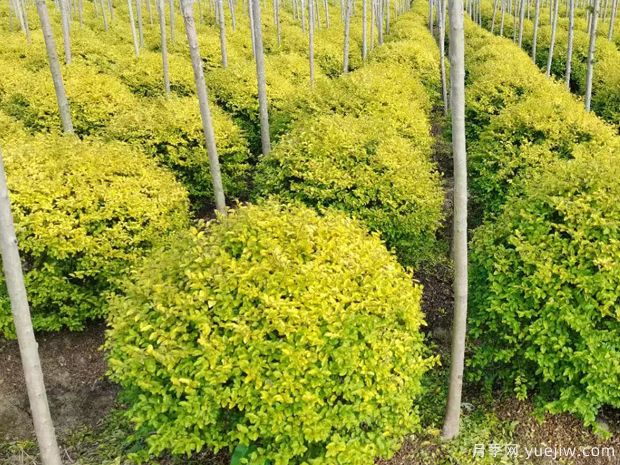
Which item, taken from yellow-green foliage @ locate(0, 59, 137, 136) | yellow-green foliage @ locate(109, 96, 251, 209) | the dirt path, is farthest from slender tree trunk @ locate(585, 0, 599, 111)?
the dirt path

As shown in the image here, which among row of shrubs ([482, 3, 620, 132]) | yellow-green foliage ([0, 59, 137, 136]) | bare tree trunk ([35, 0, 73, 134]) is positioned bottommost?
row of shrubs ([482, 3, 620, 132])

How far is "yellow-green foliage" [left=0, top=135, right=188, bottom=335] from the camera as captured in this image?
6137 mm

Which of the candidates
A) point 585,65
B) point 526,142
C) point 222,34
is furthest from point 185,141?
point 585,65

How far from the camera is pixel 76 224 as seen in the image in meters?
6.31

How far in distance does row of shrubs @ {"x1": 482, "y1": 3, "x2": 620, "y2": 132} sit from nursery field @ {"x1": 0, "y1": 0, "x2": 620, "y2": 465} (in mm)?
4815

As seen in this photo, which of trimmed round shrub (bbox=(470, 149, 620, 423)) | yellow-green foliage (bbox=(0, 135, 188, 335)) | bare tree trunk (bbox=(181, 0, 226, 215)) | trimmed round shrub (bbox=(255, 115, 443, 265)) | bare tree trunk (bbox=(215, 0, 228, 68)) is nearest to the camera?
trimmed round shrub (bbox=(470, 149, 620, 423))

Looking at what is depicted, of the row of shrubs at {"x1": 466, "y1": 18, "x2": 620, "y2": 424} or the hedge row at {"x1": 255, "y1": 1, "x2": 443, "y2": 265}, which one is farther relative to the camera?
the hedge row at {"x1": 255, "y1": 1, "x2": 443, "y2": 265}

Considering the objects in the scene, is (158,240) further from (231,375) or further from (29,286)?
(231,375)

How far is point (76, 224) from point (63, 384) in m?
2.03

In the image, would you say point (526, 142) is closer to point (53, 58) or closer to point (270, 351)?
point (270, 351)

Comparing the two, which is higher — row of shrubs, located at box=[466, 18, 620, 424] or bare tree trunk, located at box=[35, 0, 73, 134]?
bare tree trunk, located at box=[35, 0, 73, 134]

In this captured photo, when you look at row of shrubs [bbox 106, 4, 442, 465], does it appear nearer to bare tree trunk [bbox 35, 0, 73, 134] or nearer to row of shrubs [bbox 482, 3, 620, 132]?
bare tree trunk [bbox 35, 0, 73, 134]

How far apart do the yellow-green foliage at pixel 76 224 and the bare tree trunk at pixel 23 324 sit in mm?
2379

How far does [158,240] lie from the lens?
22.2ft
